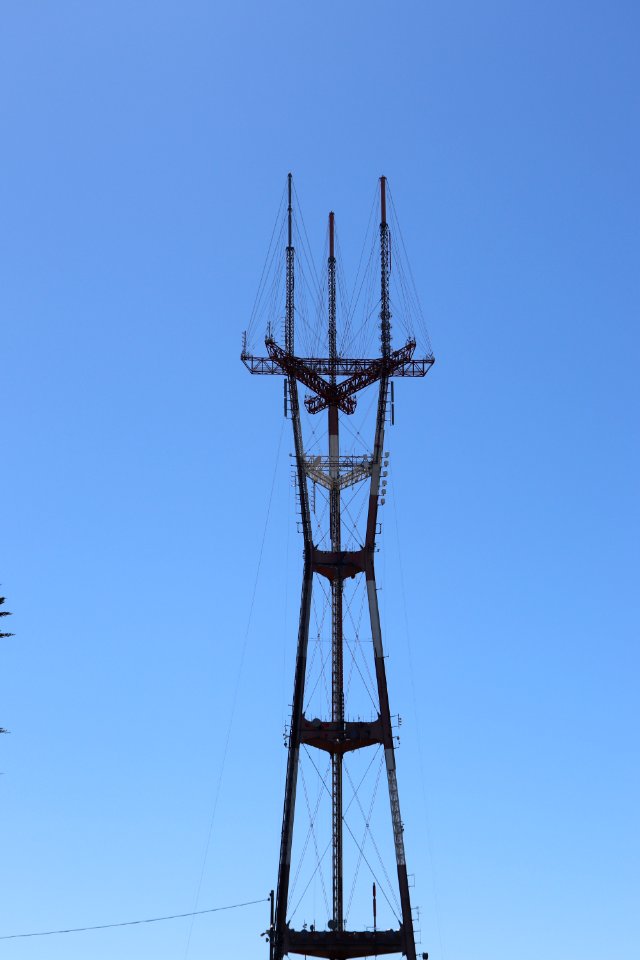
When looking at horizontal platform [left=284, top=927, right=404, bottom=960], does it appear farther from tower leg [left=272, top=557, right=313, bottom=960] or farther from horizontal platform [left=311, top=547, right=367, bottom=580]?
horizontal platform [left=311, top=547, right=367, bottom=580]

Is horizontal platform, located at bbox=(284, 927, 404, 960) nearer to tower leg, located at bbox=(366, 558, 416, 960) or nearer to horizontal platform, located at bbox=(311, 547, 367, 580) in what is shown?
tower leg, located at bbox=(366, 558, 416, 960)

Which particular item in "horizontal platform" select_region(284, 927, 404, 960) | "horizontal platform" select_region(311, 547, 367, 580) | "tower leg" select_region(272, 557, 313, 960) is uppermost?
"horizontal platform" select_region(311, 547, 367, 580)

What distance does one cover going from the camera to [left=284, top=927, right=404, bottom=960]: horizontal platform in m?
89.6

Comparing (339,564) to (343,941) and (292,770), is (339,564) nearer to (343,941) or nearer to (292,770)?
(292,770)

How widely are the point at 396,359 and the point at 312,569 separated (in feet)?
45.2

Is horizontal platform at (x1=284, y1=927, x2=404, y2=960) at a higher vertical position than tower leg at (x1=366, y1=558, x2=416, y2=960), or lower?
lower

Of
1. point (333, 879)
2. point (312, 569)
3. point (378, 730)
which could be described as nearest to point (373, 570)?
point (312, 569)

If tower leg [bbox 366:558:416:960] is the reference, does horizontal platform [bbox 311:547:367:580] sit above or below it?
above

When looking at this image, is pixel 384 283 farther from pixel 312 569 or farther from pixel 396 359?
pixel 312 569

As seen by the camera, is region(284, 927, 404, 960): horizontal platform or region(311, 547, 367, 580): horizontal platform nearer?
region(284, 927, 404, 960): horizontal platform

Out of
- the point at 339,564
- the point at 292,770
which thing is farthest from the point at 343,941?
the point at 339,564

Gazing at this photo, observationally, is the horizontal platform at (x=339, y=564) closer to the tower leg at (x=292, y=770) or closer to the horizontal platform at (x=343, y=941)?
the tower leg at (x=292, y=770)

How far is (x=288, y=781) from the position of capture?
306 feet

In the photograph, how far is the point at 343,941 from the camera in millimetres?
89438
